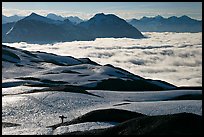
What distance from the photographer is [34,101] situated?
53250 millimetres

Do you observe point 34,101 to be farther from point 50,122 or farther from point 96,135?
point 96,135

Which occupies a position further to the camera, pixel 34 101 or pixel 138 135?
pixel 34 101

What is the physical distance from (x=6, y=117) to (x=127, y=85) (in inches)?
2372

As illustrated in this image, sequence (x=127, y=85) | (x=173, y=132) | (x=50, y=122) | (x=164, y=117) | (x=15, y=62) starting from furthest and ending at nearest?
(x=15, y=62) → (x=127, y=85) → (x=50, y=122) → (x=164, y=117) → (x=173, y=132)

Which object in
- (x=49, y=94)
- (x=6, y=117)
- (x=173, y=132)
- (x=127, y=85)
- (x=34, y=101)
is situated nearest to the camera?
(x=173, y=132)

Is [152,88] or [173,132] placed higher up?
[173,132]

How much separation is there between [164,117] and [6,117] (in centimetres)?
2251

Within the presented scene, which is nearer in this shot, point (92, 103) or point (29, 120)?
point (29, 120)

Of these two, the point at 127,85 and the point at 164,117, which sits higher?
the point at 164,117

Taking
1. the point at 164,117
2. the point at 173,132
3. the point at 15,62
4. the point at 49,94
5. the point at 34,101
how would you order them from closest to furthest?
the point at 173,132 → the point at 164,117 → the point at 34,101 → the point at 49,94 → the point at 15,62

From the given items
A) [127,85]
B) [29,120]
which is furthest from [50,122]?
[127,85]

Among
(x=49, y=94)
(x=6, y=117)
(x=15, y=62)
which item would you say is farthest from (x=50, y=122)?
(x=15, y=62)

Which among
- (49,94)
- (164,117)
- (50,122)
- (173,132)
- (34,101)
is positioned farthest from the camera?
(49,94)

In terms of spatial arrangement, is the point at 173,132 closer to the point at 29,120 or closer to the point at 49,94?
the point at 29,120
